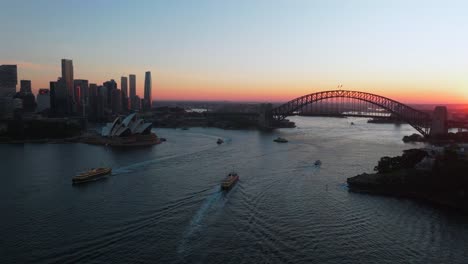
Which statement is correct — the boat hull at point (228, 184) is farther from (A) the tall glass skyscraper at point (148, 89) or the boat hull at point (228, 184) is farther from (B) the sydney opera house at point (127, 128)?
(A) the tall glass skyscraper at point (148, 89)

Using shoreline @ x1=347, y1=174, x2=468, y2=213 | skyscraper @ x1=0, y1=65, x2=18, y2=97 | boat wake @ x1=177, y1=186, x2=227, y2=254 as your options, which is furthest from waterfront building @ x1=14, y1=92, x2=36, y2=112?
shoreline @ x1=347, y1=174, x2=468, y2=213

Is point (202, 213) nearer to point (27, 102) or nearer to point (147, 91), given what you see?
point (27, 102)

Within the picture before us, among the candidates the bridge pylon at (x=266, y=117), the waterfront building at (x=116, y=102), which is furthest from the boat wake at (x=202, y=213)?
the waterfront building at (x=116, y=102)

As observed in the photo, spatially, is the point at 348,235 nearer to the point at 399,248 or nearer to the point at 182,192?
the point at 399,248

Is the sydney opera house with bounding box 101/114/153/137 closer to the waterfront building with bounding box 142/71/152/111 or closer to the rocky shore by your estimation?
the rocky shore

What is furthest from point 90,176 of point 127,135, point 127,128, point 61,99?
point 61,99
